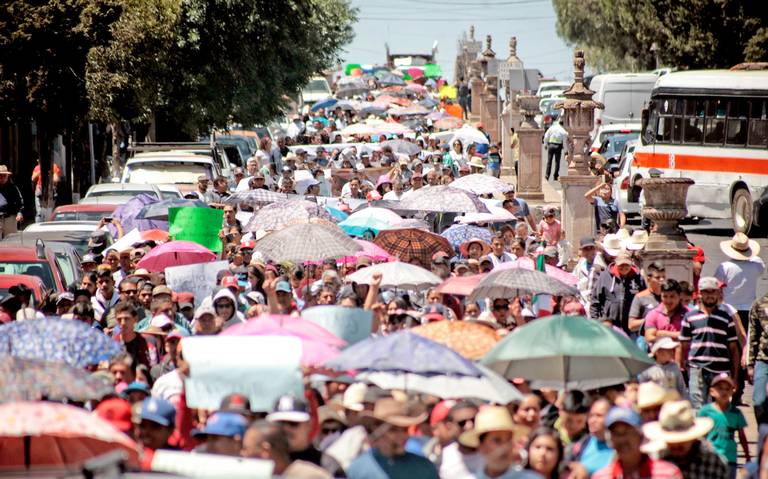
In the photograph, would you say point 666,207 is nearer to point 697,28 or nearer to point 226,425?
point 226,425

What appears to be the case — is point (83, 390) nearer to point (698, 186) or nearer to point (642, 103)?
point (698, 186)

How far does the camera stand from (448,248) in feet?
55.3

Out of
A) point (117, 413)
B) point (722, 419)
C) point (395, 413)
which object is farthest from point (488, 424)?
point (722, 419)

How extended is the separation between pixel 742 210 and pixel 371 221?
441 inches

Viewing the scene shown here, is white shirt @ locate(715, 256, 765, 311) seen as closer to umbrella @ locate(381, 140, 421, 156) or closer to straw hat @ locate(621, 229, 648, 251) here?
straw hat @ locate(621, 229, 648, 251)

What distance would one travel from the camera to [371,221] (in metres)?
17.9

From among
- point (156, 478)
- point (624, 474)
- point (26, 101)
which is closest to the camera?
point (156, 478)

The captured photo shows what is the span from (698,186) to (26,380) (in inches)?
843

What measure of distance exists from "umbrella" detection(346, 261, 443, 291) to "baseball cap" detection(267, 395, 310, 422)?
5.05 meters

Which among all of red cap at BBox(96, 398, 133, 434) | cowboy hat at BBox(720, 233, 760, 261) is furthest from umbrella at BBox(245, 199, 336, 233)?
red cap at BBox(96, 398, 133, 434)

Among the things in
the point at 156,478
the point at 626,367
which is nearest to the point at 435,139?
the point at 626,367

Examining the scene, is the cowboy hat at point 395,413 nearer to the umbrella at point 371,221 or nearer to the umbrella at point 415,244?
the umbrella at point 415,244

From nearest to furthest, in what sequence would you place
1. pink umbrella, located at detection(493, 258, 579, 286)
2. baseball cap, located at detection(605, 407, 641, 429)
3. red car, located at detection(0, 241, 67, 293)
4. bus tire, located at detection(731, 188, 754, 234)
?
baseball cap, located at detection(605, 407, 641, 429)
pink umbrella, located at detection(493, 258, 579, 286)
red car, located at detection(0, 241, 67, 293)
bus tire, located at detection(731, 188, 754, 234)

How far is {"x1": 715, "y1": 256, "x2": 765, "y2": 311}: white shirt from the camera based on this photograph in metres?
14.4
